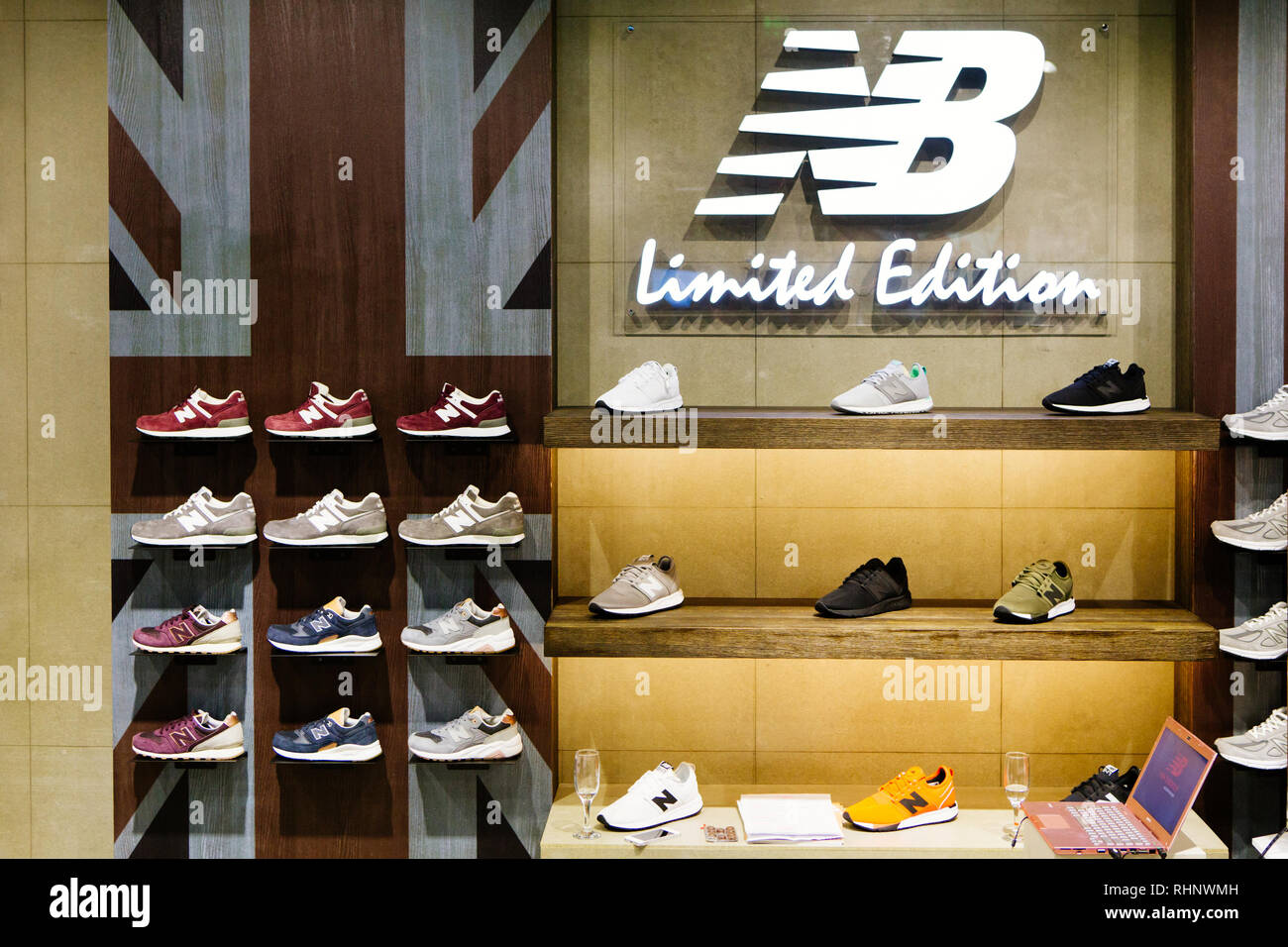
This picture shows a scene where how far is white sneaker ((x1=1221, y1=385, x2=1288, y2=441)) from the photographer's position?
3.06m

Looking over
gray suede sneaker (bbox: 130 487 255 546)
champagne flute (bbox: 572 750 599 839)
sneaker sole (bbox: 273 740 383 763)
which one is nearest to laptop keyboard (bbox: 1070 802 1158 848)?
champagne flute (bbox: 572 750 599 839)

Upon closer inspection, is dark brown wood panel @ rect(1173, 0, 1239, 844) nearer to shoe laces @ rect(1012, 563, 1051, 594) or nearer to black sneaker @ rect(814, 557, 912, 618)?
shoe laces @ rect(1012, 563, 1051, 594)

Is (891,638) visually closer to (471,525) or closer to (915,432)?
(915,432)

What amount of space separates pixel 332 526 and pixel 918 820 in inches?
87.5

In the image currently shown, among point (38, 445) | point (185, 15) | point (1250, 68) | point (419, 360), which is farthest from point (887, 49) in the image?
point (38, 445)

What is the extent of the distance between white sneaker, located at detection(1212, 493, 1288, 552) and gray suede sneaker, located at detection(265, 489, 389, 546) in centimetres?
294

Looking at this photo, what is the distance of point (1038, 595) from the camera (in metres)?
3.07

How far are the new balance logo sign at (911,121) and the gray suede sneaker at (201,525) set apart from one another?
228 cm

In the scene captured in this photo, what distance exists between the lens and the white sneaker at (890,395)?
3078mm

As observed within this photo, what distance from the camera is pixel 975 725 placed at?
11.2ft

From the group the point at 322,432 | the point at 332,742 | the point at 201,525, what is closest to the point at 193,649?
the point at 201,525

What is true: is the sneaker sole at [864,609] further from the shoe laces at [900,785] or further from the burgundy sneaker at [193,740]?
the burgundy sneaker at [193,740]
